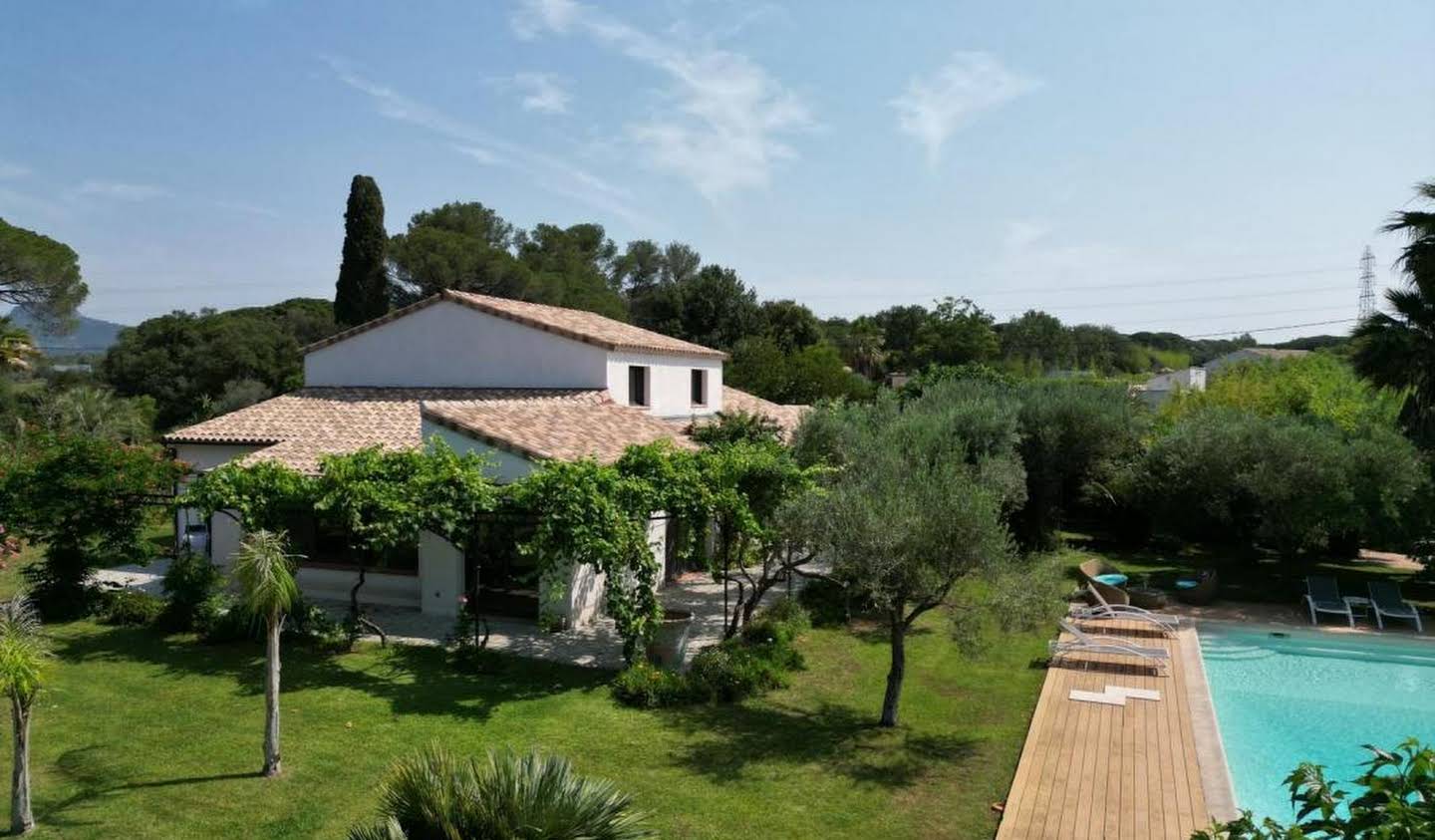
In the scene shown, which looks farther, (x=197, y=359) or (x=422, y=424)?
(x=197, y=359)

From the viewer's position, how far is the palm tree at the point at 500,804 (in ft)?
18.1

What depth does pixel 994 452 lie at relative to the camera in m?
24.6

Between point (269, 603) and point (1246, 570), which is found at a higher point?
point (269, 603)

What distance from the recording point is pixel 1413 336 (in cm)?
2048

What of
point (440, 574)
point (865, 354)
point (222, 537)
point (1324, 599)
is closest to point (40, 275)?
point (222, 537)

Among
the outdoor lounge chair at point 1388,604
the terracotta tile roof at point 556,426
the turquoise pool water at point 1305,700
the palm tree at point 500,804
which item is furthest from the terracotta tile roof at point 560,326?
the palm tree at point 500,804

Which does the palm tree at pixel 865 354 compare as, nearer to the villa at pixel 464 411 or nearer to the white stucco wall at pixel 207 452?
the villa at pixel 464 411

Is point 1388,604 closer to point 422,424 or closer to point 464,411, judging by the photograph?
point 464,411

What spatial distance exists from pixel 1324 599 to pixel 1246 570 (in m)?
5.12

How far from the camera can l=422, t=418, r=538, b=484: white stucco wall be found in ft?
55.8

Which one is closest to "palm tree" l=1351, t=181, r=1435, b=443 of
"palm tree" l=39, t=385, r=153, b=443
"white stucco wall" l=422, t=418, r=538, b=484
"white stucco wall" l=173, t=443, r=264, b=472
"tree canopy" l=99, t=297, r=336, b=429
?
"white stucco wall" l=422, t=418, r=538, b=484

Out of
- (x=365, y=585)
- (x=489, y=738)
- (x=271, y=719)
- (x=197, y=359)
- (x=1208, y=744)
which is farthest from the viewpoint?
(x=197, y=359)

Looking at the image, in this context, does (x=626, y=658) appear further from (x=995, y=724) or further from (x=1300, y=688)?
(x=1300, y=688)

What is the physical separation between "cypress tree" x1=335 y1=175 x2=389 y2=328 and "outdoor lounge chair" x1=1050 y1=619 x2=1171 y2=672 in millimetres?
40324
